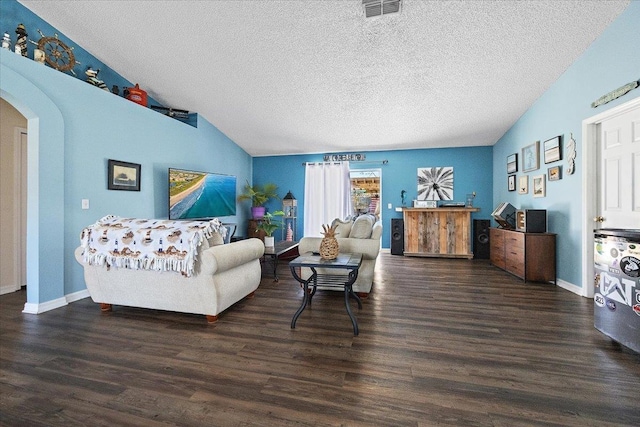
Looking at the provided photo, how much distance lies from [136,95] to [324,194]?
13.7 ft

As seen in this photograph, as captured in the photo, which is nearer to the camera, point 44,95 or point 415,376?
point 415,376

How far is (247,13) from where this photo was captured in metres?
2.93

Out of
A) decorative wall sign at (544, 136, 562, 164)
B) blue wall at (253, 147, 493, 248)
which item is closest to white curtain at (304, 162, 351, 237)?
blue wall at (253, 147, 493, 248)

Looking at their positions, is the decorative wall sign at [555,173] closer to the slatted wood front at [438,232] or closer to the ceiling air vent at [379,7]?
the slatted wood front at [438,232]

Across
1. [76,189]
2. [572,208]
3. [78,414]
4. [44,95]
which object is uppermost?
[44,95]

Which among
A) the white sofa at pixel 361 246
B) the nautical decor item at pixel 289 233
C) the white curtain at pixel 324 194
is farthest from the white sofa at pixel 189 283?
the white curtain at pixel 324 194

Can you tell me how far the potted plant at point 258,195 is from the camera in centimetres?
683

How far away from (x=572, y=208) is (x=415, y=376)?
Answer: 342 cm

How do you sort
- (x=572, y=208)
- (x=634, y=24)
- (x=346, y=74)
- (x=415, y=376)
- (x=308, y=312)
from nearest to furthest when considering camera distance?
(x=415, y=376) → (x=634, y=24) → (x=308, y=312) → (x=572, y=208) → (x=346, y=74)

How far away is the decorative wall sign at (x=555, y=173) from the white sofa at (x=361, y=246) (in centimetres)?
266

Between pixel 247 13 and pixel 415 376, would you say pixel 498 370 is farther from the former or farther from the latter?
pixel 247 13

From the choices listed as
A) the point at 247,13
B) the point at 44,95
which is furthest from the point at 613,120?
the point at 44,95

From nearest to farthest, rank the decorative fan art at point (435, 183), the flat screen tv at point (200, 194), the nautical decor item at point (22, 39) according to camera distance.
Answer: the nautical decor item at point (22, 39) → the flat screen tv at point (200, 194) → the decorative fan art at point (435, 183)

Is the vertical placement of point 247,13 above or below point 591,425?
above
